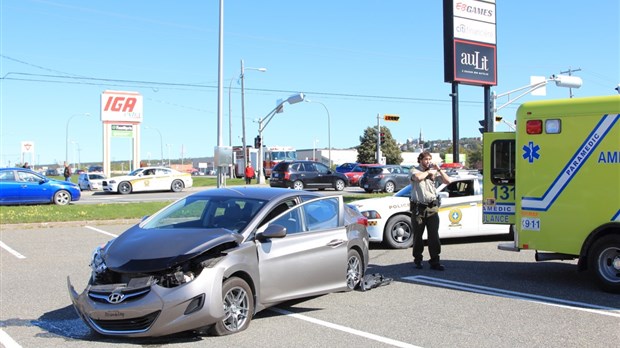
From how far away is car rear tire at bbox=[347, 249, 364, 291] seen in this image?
7430 mm

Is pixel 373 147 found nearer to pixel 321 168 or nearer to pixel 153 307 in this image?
pixel 321 168

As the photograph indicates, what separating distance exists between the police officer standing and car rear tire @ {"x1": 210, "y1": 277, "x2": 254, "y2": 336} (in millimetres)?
4100

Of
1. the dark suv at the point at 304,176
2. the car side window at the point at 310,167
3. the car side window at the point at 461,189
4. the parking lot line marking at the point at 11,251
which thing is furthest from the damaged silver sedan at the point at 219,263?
the car side window at the point at 310,167

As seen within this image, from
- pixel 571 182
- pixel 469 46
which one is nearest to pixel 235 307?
pixel 571 182

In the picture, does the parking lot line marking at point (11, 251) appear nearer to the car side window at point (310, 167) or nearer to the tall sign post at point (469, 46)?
the tall sign post at point (469, 46)

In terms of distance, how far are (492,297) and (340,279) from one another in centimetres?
197

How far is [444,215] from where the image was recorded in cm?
1155

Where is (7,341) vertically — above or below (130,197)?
below

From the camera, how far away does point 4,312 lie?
6.68 meters

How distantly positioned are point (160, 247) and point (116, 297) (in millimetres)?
602

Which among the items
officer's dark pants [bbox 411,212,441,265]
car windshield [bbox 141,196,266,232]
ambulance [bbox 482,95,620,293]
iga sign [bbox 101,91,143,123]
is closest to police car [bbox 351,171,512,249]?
officer's dark pants [bbox 411,212,441,265]

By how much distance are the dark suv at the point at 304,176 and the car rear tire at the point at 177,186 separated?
5342 millimetres

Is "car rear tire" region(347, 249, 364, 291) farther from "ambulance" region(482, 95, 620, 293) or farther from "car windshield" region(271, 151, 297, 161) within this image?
"car windshield" region(271, 151, 297, 161)

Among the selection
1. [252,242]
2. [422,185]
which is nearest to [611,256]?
[422,185]
